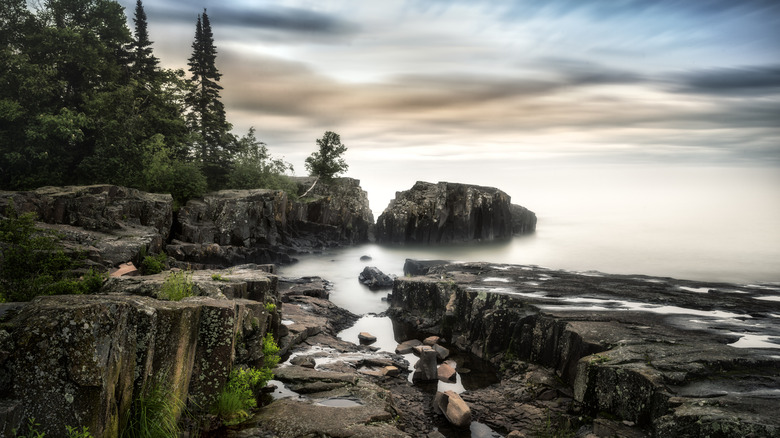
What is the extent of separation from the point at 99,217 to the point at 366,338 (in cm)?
2020

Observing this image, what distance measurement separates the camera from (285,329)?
1731 centimetres

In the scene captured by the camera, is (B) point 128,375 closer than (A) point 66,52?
Yes

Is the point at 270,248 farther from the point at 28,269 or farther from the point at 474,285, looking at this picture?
the point at 28,269

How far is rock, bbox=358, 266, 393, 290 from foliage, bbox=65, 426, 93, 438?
1195 inches

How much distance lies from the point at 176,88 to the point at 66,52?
1178 cm

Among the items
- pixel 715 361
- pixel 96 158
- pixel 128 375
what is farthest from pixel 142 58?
pixel 715 361

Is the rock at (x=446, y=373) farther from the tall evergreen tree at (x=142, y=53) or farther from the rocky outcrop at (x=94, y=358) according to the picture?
the tall evergreen tree at (x=142, y=53)

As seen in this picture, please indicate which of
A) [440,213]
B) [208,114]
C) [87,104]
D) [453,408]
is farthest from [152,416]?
[440,213]

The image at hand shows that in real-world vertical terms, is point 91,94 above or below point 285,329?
above

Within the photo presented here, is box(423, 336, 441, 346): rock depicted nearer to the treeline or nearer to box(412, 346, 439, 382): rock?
box(412, 346, 439, 382): rock

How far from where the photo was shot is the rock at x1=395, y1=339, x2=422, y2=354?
1859 centimetres

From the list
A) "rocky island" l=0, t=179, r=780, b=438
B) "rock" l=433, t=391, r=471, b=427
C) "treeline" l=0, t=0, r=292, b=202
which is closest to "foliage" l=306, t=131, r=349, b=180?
"treeline" l=0, t=0, r=292, b=202

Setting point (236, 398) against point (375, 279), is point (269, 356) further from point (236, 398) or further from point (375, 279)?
point (375, 279)

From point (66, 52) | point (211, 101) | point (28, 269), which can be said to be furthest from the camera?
point (211, 101)
